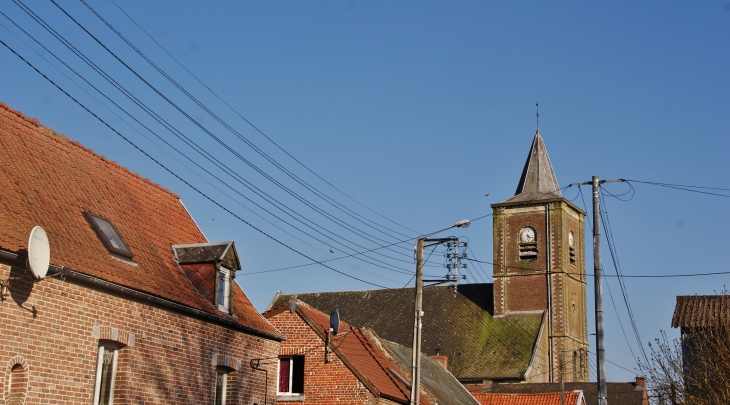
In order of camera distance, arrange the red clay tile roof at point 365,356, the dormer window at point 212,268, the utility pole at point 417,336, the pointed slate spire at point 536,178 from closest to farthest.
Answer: the dormer window at point 212,268, the utility pole at point 417,336, the red clay tile roof at point 365,356, the pointed slate spire at point 536,178

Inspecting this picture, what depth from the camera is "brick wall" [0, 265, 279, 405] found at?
14.0 m

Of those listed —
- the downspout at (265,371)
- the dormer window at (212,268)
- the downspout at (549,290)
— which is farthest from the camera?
the downspout at (549,290)

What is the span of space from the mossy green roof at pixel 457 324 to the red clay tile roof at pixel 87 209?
32.5 meters

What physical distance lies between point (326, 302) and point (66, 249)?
149ft

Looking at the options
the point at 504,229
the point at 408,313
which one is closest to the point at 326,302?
the point at 408,313

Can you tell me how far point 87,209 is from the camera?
17.4 metres

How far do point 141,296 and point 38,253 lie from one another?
3.12 m

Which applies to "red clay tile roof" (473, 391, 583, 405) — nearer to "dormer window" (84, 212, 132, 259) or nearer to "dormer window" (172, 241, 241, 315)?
"dormer window" (172, 241, 241, 315)

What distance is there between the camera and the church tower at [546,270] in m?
53.4

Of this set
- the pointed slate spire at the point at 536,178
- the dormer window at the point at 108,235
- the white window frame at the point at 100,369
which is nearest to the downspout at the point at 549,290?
the pointed slate spire at the point at 536,178

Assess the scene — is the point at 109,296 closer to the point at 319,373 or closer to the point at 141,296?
the point at 141,296

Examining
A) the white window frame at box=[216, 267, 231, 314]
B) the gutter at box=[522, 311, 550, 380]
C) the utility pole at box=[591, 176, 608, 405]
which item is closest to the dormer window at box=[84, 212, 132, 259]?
the white window frame at box=[216, 267, 231, 314]

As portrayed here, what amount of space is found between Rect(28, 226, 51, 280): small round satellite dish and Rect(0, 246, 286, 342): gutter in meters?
0.39

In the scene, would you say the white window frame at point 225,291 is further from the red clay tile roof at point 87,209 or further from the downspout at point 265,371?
the downspout at point 265,371
